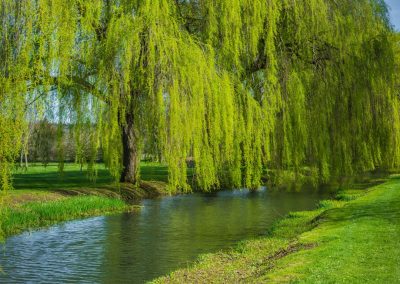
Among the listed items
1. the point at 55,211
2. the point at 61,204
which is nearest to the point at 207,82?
the point at 55,211

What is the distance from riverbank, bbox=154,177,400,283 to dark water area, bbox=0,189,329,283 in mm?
999

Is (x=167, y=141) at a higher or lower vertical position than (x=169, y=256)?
higher

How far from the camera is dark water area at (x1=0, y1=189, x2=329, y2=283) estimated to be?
1159 centimetres

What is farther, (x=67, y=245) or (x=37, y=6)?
(x=67, y=245)

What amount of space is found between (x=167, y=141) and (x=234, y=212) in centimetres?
848

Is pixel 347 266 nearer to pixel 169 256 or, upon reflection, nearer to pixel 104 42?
pixel 169 256

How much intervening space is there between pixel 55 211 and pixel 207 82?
7.98 metres

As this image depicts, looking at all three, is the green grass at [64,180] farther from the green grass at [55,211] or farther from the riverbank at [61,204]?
the green grass at [55,211]

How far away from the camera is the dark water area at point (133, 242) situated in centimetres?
1159

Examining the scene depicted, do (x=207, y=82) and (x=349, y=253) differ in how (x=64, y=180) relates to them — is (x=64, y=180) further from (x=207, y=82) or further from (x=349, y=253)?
(x=349, y=253)

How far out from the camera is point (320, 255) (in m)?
9.84

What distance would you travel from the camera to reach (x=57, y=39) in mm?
13211

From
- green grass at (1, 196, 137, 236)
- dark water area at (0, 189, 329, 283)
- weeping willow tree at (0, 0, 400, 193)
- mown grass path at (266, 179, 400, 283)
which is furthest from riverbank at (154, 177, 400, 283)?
green grass at (1, 196, 137, 236)

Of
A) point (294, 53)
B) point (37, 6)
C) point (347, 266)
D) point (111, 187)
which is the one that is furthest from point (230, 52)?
point (111, 187)
